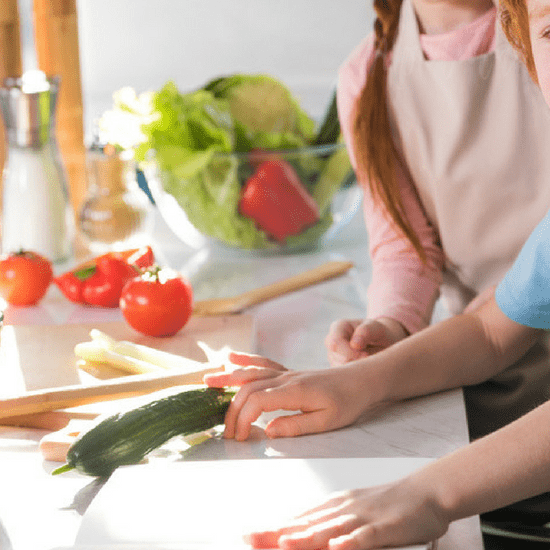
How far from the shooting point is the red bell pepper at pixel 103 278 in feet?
4.42

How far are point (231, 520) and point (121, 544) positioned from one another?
9cm

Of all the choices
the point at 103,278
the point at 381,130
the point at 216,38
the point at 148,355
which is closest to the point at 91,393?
the point at 148,355

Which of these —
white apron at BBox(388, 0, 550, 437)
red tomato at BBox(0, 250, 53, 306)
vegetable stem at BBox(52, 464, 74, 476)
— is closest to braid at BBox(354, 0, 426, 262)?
white apron at BBox(388, 0, 550, 437)

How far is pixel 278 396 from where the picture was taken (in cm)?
87

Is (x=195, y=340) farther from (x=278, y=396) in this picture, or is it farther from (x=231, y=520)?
(x=231, y=520)

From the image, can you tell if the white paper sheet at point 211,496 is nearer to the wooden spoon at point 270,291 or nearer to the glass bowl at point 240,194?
the wooden spoon at point 270,291

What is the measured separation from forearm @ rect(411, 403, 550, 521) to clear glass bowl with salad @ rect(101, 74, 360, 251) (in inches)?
35.0

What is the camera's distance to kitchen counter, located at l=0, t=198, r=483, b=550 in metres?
0.73

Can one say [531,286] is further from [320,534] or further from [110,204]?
[110,204]

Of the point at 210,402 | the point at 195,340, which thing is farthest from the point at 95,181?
the point at 210,402

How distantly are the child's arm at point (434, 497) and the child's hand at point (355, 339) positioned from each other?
1.08ft

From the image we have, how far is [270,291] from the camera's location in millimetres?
1397

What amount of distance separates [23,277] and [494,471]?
2.82 feet

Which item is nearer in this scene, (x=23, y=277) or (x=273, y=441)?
(x=273, y=441)
